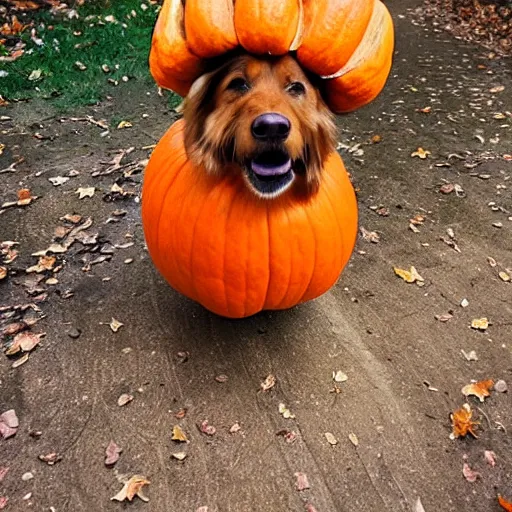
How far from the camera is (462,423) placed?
2504 millimetres

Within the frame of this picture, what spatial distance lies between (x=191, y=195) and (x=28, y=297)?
1361 mm

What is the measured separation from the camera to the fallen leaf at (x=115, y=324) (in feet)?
9.59

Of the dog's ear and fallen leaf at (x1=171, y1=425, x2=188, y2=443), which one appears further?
fallen leaf at (x1=171, y1=425, x2=188, y2=443)

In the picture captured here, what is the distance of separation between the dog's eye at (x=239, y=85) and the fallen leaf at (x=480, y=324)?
6.10 ft

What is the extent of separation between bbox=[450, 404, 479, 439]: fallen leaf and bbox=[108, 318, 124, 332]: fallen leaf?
1.68m

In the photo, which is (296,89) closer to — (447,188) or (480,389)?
(480,389)

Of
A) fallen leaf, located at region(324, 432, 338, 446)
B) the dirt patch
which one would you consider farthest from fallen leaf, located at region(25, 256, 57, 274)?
fallen leaf, located at region(324, 432, 338, 446)

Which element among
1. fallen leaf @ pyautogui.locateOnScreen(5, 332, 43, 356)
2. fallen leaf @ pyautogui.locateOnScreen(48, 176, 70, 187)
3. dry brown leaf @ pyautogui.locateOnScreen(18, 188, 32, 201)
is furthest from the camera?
fallen leaf @ pyautogui.locateOnScreen(48, 176, 70, 187)

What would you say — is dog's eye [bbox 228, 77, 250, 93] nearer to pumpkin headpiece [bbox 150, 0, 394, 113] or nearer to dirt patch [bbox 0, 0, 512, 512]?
pumpkin headpiece [bbox 150, 0, 394, 113]

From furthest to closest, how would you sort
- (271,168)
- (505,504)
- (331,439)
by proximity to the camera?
(331,439) → (505,504) → (271,168)

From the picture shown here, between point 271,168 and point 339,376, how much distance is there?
1191mm

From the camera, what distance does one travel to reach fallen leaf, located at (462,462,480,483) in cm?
233

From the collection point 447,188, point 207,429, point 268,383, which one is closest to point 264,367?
point 268,383

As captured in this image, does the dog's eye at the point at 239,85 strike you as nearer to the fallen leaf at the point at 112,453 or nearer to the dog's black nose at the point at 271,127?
the dog's black nose at the point at 271,127
